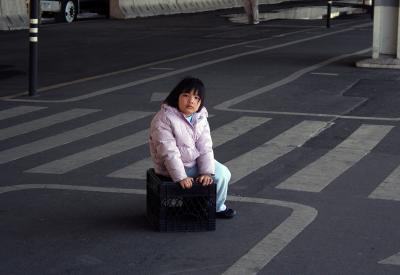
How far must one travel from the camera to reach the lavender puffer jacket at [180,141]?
23.4 ft

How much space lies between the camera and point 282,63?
19.4 m

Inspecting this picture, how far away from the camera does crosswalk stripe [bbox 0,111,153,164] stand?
34.0 feet

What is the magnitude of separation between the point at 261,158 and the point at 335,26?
22789mm

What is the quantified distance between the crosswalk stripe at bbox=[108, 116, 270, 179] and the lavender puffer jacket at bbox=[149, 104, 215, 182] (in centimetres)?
192

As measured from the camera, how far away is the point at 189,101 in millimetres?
7180

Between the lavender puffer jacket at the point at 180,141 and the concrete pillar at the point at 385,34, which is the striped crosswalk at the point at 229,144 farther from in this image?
the concrete pillar at the point at 385,34

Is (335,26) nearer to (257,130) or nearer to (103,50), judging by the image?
(103,50)

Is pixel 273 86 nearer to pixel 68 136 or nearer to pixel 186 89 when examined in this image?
pixel 68 136

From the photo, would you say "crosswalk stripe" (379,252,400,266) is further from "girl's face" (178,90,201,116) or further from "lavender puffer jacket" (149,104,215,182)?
"girl's face" (178,90,201,116)

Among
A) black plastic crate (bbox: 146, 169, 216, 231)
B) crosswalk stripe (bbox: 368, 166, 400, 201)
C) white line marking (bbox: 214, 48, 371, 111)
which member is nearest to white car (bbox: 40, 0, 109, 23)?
white line marking (bbox: 214, 48, 371, 111)

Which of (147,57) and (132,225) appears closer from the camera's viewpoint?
(132,225)

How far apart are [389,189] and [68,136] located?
14.4ft

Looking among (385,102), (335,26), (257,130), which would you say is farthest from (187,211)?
(335,26)

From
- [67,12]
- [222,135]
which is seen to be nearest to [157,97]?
[222,135]
